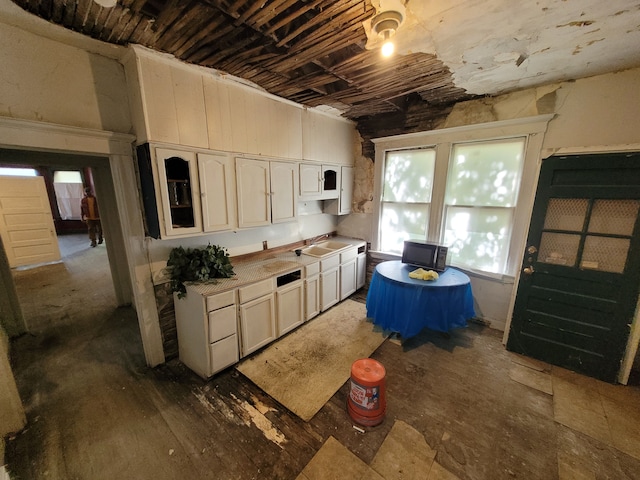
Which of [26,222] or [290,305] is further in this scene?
[26,222]

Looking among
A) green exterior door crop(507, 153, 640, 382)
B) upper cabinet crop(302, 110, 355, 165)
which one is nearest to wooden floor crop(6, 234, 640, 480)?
green exterior door crop(507, 153, 640, 382)

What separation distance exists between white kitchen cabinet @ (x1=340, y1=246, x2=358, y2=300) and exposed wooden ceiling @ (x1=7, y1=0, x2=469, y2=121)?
205 centimetres

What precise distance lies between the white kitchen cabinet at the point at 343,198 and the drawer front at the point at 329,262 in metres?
0.84

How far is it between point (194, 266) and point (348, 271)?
7.00 feet

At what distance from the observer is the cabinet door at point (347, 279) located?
3494 millimetres

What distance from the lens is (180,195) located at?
6.92 feet

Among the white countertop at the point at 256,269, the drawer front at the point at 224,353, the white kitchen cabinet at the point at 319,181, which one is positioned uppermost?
the white kitchen cabinet at the point at 319,181

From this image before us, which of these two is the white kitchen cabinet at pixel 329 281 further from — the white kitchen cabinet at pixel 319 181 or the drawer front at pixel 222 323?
the drawer front at pixel 222 323

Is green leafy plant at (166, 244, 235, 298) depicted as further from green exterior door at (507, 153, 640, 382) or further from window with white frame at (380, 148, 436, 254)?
green exterior door at (507, 153, 640, 382)

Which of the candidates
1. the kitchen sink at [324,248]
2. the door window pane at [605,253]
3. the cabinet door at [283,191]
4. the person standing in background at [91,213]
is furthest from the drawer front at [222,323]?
the person standing in background at [91,213]

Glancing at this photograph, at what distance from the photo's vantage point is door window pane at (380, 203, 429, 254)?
3.40 metres

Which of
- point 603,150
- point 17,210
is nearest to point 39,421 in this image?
point 603,150

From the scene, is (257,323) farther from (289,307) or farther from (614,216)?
(614,216)

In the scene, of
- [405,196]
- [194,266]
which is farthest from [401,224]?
[194,266]
